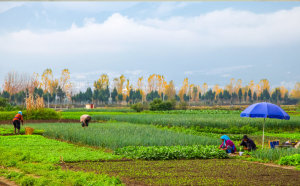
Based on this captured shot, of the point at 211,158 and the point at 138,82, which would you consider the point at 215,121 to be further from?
the point at 138,82

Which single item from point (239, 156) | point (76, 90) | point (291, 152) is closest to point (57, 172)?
point (239, 156)

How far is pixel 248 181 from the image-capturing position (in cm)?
853

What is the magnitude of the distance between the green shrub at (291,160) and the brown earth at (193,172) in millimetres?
735

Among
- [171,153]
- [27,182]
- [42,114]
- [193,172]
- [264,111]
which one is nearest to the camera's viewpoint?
[27,182]

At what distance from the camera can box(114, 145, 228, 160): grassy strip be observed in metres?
12.0

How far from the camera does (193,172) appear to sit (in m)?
9.59

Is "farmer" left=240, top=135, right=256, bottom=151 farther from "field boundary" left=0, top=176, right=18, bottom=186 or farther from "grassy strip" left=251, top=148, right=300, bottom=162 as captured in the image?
"field boundary" left=0, top=176, right=18, bottom=186

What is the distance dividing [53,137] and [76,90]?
74847 millimetres

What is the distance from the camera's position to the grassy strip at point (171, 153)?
12.0 m

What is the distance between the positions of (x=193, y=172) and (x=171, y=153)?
2642mm

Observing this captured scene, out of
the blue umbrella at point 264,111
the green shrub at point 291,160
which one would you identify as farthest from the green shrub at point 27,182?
the blue umbrella at point 264,111

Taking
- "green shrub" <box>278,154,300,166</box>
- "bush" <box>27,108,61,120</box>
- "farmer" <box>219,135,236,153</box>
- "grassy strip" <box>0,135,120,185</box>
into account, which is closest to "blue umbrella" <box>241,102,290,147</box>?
"farmer" <box>219,135,236,153</box>

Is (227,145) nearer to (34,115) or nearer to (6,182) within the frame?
(6,182)

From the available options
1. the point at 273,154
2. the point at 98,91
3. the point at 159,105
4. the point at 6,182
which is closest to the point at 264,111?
the point at 273,154
